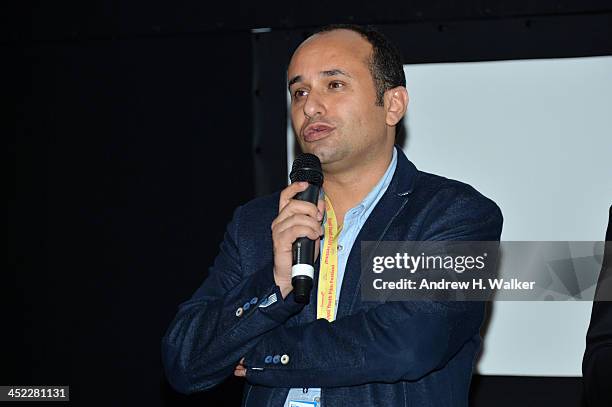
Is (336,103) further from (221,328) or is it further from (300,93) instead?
(221,328)

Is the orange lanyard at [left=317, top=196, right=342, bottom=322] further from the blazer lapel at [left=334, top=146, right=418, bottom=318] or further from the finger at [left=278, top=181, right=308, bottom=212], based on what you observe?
the finger at [left=278, top=181, right=308, bottom=212]

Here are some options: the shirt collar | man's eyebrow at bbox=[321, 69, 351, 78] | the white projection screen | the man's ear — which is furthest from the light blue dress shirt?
A: the white projection screen

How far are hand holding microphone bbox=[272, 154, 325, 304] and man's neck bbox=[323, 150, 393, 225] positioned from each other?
0.31m

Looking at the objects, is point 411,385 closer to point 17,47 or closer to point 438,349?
point 438,349

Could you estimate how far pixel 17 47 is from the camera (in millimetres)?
4426

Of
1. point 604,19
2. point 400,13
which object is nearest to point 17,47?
point 400,13

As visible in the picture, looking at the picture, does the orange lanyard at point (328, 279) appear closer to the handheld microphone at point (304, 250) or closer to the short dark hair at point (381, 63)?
the handheld microphone at point (304, 250)

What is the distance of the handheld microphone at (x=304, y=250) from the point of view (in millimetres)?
2162

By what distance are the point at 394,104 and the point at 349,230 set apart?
18.8 inches

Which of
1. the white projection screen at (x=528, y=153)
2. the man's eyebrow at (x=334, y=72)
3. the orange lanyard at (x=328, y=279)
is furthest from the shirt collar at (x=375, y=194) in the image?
the white projection screen at (x=528, y=153)

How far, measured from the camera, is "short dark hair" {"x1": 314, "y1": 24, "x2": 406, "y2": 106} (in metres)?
2.75

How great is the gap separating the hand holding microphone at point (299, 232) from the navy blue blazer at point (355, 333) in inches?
3.2

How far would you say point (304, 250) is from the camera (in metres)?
2.21

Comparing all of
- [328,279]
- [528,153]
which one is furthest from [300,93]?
[528,153]
